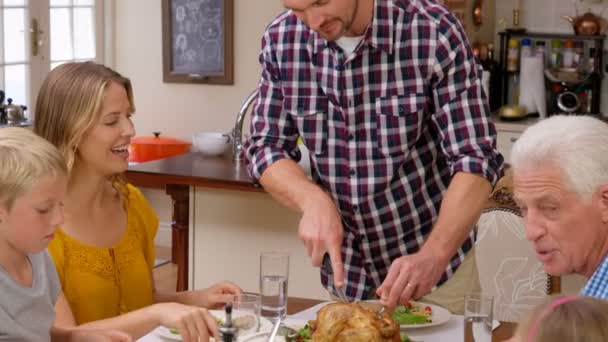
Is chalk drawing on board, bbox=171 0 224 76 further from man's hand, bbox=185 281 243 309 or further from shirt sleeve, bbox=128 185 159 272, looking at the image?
man's hand, bbox=185 281 243 309

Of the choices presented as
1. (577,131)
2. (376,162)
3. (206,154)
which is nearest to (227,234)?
(206,154)

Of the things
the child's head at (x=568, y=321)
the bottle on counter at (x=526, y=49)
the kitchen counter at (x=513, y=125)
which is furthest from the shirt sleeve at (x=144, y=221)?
the bottle on counter at (x=526, y=49)

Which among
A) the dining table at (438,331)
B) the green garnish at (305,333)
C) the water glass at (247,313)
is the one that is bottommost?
the dining table at (438,331)

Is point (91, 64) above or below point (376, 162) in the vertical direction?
above

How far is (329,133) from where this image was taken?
2.49 meters

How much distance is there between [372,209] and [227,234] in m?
1.88

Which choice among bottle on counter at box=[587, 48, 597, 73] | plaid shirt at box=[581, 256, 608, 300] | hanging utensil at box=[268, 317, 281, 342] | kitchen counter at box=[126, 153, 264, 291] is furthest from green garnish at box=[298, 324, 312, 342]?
bottle on counter at box=[587, 48, 597, 73]

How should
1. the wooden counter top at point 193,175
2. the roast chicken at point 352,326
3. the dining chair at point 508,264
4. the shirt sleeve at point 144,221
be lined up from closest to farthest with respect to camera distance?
the roast chicken at point 352,326 → the shirt sleeve at point 144,221 → the dining chair at point 508,264 → the wooden counter top at point 193,175

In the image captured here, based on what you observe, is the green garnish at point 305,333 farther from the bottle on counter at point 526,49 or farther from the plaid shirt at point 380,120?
the bottle on counter at point 526,49

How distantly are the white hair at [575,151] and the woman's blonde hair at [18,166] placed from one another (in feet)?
3.05

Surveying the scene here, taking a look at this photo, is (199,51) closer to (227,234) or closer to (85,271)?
(227,234)

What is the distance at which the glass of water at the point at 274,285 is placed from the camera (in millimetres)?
2217

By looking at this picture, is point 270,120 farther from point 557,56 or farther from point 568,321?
point 557,56

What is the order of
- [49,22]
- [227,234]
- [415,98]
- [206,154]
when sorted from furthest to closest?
[49,22], [206,154], [227,234], [415,98]
